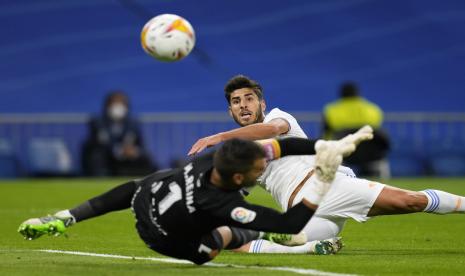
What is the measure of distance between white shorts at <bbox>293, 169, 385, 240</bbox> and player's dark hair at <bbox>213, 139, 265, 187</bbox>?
5.81ft

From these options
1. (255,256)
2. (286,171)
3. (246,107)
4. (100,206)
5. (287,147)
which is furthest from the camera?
(246,107)

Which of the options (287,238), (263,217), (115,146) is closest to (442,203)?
(287,238)

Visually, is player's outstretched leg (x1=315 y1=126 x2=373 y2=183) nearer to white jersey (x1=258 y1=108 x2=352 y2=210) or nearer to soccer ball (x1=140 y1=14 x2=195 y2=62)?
white jersey (x1=258 y1=108 x2=352 y2=210)

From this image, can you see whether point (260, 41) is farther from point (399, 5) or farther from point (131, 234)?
point (131, 234)

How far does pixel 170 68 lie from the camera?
2678 centimetres

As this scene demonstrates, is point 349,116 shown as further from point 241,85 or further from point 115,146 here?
point 241,85

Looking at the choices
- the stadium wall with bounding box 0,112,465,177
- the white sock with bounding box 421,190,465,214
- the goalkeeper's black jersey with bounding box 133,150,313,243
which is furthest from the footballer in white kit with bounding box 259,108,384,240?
the stadium wall with bounding box 0,112,465,177

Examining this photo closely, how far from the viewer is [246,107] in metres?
9.94

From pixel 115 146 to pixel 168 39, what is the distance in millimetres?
13596

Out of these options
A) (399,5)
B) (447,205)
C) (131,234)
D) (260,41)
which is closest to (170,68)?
(260,41)

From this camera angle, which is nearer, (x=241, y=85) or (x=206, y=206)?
(x=206, y=206)

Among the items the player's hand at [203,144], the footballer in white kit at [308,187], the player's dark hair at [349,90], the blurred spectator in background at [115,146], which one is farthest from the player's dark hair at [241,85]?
the blurred spectator in background at [115,146]

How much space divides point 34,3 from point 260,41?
5.67m

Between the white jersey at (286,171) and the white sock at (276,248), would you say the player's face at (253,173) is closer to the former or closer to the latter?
the white sock at (276,248)
